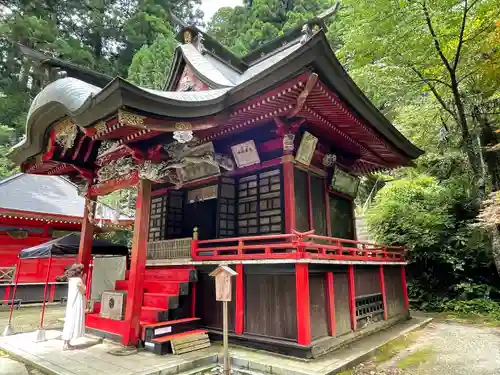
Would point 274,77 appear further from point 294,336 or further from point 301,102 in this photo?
point 294,336

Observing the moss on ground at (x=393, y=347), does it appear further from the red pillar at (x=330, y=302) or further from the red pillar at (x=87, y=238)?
the red pillar at (x=87, y=238)

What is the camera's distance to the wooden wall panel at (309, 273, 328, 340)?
6.02 m

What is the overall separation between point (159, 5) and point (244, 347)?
34296mm

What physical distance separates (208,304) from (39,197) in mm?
11667

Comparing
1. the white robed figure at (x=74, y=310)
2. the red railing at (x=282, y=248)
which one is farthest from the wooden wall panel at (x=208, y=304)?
the white robed figure at (x=74, y=310)

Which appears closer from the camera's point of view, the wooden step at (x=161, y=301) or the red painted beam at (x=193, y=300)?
the wooden step at (x=161, y=301)

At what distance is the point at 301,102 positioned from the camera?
6105mm

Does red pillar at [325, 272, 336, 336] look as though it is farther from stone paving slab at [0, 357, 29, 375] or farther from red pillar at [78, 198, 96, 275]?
red pillar at [78, 198, 96, 275]

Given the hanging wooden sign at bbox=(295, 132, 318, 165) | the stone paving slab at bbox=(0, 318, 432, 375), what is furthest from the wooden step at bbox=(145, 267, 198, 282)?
the hanging wooden sign at bbox=(295, 132, 318, 165)

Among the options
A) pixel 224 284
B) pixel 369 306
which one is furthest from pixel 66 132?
pixel 369 306

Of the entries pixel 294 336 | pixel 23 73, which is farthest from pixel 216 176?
pixel 23 73

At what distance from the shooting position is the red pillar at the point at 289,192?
7.29m

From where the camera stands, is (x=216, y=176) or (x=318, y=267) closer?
(x=318, y=267)

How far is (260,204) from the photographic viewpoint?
7.97 m
